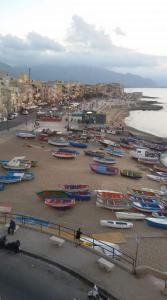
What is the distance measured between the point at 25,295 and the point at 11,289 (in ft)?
1.66

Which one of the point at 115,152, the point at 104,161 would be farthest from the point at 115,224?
the point at 115,152

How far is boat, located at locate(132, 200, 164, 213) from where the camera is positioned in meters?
22.0

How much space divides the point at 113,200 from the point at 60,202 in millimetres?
3619

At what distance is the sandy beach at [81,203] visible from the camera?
1747 cm

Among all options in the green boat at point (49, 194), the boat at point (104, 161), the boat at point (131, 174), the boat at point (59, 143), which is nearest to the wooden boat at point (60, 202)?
the green boat at point (49, 194)

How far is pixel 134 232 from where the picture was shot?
62.2 ft

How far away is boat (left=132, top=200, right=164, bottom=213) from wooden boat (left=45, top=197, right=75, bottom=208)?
4.18 m

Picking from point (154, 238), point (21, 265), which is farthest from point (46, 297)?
point (154, 238)

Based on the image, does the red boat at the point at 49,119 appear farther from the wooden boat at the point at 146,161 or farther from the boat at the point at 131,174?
the boat at the point at 131,174

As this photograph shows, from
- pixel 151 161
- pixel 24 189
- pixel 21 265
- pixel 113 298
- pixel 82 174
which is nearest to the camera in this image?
pixel 113 298

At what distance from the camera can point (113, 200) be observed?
895 inches

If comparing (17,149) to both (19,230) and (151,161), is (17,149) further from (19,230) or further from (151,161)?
(19,230)

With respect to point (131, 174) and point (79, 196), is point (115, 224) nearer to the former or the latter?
point (79, 196)

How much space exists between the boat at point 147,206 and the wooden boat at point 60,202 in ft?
13.7
